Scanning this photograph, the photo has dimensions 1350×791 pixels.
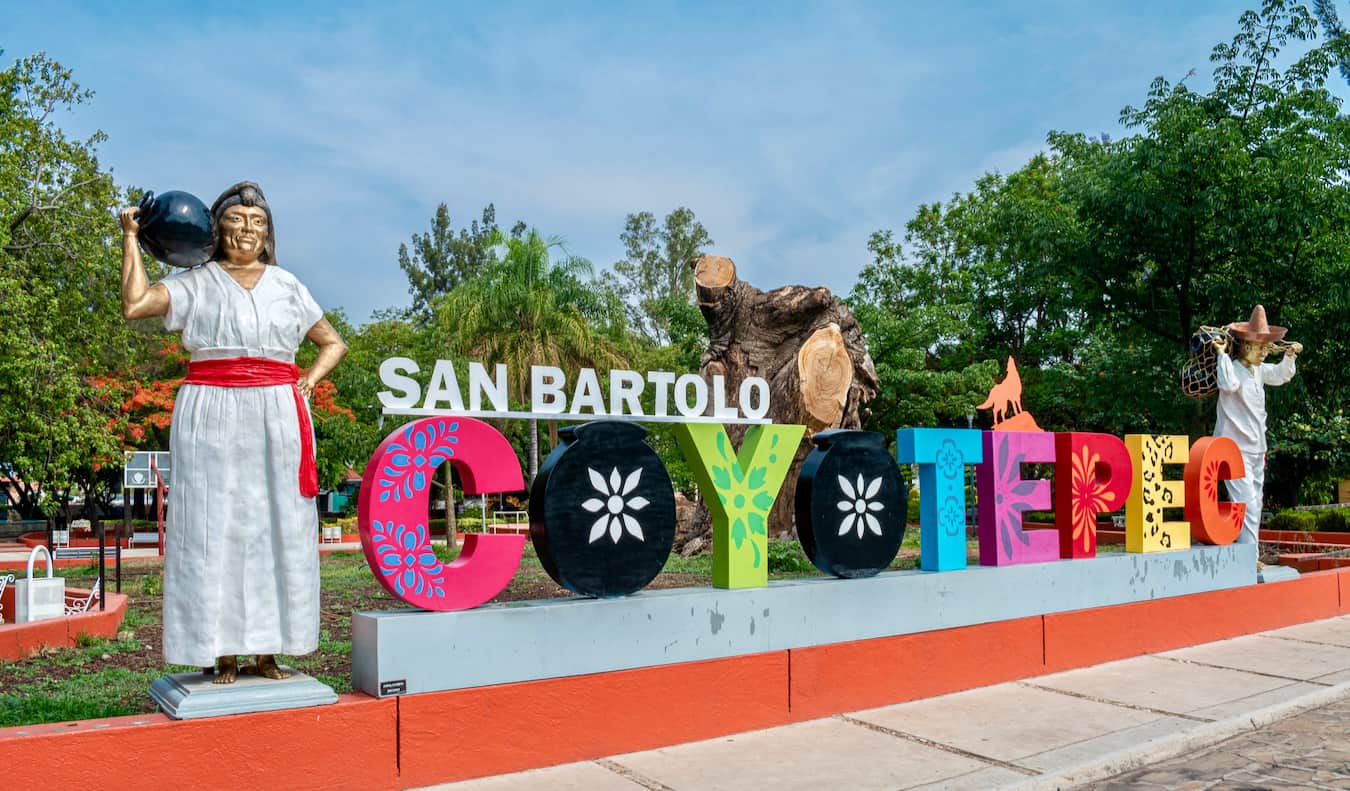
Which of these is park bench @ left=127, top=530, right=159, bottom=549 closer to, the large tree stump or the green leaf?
the large tree stump

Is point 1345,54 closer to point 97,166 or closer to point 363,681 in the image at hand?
point 363,681

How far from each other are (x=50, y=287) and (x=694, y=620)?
16.8m

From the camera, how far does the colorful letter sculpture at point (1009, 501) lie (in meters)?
7.98

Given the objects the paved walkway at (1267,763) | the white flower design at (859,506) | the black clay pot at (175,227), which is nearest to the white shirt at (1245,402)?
the paved walkway at (1267,763)

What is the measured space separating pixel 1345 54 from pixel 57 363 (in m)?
22.2


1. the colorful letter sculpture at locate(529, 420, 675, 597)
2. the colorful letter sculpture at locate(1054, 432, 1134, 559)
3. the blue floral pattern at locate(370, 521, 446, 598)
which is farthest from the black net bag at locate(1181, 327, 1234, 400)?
the blue floral pattern at locate(370, 521, 446, 598)

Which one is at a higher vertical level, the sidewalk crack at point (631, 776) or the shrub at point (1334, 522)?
the shrub at point (1334, 522)

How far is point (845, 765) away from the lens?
5.65 m

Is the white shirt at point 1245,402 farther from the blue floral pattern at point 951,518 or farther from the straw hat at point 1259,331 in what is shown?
the blue floral pattern at point 951,518

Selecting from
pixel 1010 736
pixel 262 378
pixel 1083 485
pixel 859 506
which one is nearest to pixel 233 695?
pixel 262 378

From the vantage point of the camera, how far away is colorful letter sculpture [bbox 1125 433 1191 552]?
9.21 metres

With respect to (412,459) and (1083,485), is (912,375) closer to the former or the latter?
(1083,485)

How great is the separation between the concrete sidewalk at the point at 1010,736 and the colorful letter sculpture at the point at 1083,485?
1.11m

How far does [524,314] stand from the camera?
2530 centimetres
